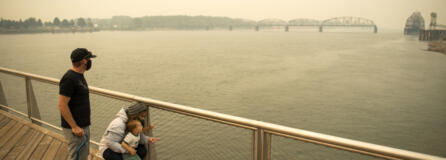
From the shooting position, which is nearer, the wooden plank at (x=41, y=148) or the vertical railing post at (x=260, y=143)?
the vertical railing post at (x=260, y=143)

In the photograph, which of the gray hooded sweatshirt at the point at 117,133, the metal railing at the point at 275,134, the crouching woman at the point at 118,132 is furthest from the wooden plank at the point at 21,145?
the gray hooded sweatshirt at the point at 117,133

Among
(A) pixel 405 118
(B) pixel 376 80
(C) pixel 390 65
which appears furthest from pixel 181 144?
(C) pixel 390 65

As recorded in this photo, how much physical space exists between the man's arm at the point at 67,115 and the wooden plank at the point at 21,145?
1832 millimetres

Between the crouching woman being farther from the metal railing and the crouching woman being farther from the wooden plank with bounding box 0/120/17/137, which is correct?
the wooden plank with bounding box 0/120/17/137

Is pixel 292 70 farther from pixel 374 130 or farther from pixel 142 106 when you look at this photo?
pixel 142 106

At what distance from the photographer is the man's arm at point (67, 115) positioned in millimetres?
3004

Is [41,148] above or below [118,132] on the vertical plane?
below

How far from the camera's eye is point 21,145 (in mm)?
4785

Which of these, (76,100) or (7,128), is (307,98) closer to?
(7,128)

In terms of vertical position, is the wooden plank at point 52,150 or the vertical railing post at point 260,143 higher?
the vertical railing post at point 260,143

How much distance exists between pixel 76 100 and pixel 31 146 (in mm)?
2253

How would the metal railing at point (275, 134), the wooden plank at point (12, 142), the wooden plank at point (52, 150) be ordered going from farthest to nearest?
the wooden plank at point (12, 142)
the wooden plank at point (52, 150)
the metal railing at point (275, 134)

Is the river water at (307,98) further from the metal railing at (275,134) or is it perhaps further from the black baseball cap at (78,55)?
the black baseball cap at (78,55)

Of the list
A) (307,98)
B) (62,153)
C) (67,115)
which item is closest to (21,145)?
(62,153)
